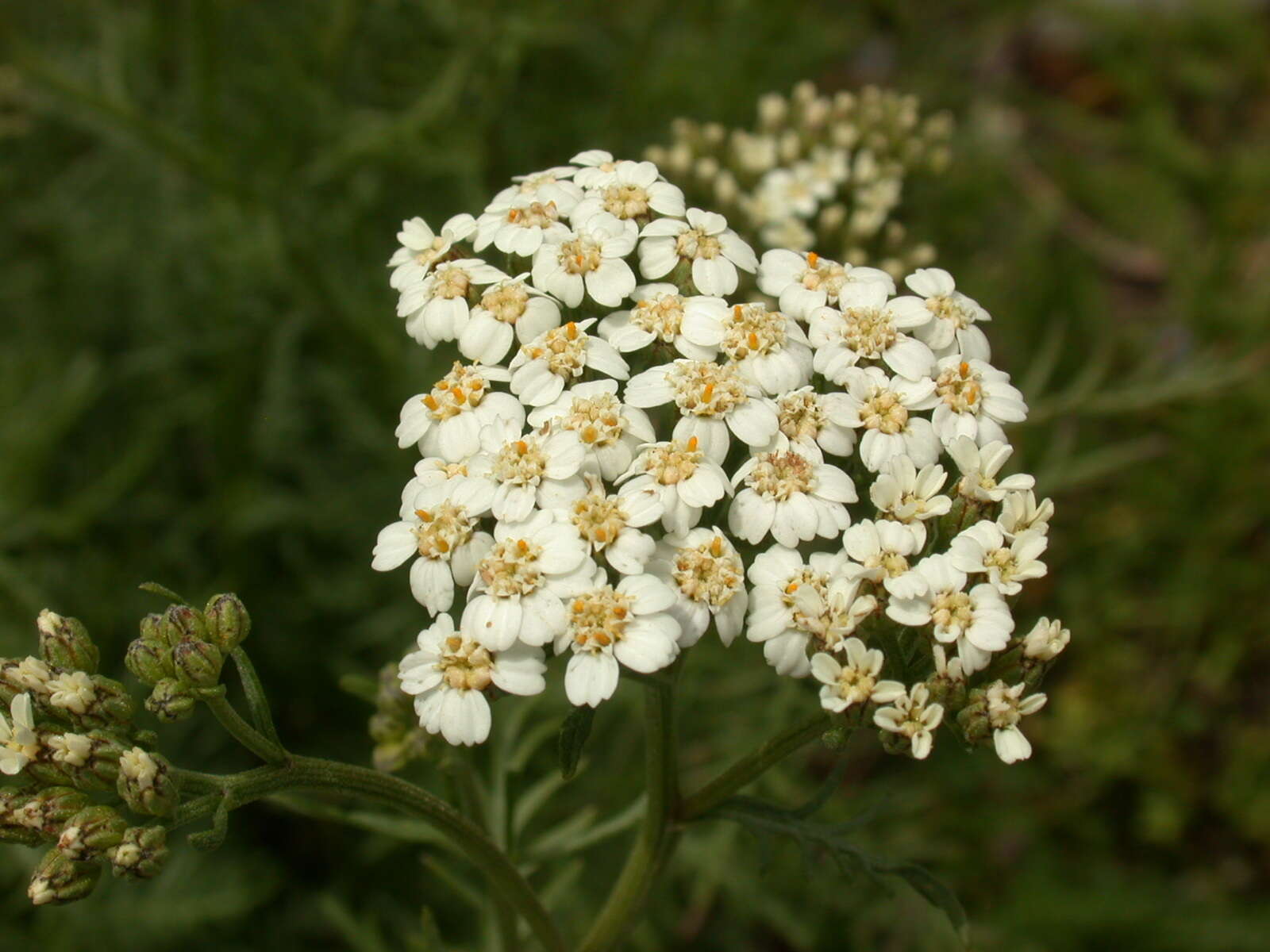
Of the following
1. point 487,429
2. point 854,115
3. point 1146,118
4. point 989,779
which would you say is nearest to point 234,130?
point 854,115

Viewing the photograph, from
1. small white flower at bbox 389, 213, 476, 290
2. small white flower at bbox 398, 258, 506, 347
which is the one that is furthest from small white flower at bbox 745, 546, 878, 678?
small white flower at bbox 389, 213, 476, 290

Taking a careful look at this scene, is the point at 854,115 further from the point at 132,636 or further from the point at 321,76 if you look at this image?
the point at 132,636

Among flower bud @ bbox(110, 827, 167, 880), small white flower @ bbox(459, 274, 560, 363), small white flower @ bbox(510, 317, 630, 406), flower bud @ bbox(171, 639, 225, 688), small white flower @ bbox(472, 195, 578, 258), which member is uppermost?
small white flower @ bbox(472, 195, 578, 258)

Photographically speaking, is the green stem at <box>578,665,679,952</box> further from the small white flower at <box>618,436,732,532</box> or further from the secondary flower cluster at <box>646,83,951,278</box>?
the secondary flower cluster at <box>646,83,951,278</box>

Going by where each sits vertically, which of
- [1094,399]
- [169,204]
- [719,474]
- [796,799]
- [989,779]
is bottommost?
[989,779]

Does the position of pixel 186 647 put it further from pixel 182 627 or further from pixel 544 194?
pixel 544 194

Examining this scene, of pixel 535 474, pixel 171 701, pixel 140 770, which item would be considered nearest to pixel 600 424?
pixel 535 474

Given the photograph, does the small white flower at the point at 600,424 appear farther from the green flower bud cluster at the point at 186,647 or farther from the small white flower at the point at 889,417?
the green flower bud cluster at the point at 186,647
